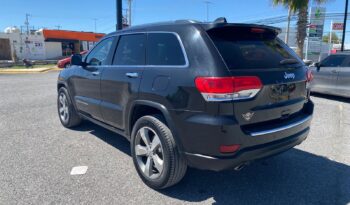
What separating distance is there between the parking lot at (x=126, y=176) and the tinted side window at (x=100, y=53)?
1.37m

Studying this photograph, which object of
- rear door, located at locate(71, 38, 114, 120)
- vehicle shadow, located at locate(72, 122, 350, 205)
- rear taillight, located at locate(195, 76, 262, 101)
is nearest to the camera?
rear taillight, located at locate(195, 76, 262, 101)

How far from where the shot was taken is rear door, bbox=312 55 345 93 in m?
9.17

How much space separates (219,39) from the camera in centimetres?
296

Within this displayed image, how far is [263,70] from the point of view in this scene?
2924mm

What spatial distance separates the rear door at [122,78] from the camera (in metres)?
3.57

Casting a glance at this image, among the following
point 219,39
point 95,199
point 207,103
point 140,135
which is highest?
point 219,39

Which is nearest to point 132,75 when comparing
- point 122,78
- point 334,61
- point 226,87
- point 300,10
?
point 122,78

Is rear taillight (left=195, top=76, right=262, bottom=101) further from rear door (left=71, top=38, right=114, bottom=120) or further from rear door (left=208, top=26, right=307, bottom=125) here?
rear door (left=71, top=38, right=114, bottom=120)

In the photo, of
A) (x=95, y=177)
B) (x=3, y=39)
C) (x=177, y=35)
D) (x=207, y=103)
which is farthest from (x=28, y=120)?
(x=3, y=39)

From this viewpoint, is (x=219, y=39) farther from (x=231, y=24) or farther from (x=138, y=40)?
(x=138, y=40)

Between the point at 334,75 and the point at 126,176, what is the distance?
7985mm

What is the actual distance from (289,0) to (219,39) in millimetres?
15662

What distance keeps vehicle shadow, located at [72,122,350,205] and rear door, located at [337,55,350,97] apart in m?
5.56

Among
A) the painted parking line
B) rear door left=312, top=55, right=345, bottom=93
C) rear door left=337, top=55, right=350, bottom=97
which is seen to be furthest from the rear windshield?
rear door left=312, top=55, right=345, bottom=93
